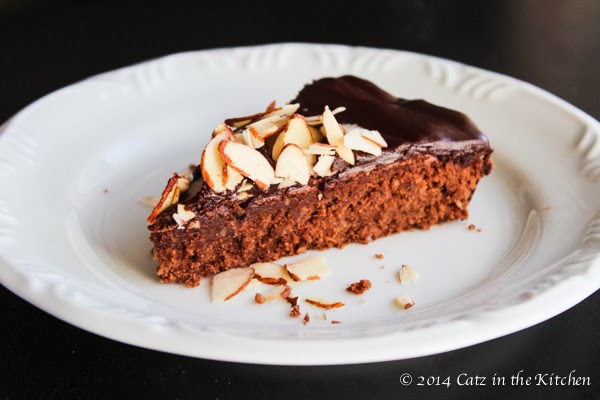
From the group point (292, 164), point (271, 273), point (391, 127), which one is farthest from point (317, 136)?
point (271, 273)

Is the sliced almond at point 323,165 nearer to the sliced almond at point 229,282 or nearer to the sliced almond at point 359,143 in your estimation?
the sliced almond at point 359,143

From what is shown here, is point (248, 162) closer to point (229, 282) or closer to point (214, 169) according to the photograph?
point (214, 169)

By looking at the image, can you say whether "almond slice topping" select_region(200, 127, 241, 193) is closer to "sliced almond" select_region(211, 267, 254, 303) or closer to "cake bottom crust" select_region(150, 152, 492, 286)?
"cake bottom crust" select_region(150, 152, 492, 286)

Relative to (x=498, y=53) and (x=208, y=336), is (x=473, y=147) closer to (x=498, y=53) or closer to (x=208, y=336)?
(x=208, y=336)

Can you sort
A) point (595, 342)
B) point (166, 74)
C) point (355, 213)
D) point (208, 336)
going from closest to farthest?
point (208, 336) < point (595, 342) < point (355, 213) < point (166, 74)

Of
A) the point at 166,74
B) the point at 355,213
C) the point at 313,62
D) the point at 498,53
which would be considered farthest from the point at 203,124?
the point at 498,53

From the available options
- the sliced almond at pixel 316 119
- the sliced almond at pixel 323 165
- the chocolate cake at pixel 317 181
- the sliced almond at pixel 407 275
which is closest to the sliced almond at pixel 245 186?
the chocolate cake at pixel 317 181
